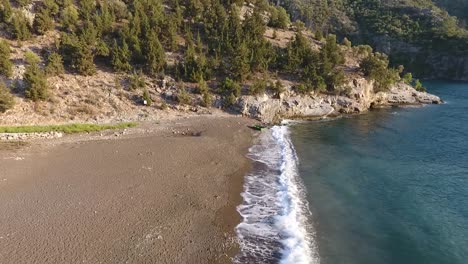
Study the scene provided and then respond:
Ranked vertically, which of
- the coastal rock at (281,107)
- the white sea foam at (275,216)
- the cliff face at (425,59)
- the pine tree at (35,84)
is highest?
the cliff face at (425,59)

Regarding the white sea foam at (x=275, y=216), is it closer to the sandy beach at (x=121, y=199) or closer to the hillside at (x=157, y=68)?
the sandy beach at (x=121, y=199)

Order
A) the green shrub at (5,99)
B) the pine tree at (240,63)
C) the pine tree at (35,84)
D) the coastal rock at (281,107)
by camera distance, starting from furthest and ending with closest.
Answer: the pine tree at (240,63), the coastal rock at (281,107), the pine tree at (35,84), the green shrub at (5,99)

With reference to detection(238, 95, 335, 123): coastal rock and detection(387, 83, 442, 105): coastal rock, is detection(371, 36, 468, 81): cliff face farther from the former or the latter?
detection(238, 95, 335, 123): coastal rock

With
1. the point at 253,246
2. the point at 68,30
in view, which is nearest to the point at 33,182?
the point at 253,246

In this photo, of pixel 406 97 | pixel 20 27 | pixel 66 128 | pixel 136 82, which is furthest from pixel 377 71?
pixel 20 27

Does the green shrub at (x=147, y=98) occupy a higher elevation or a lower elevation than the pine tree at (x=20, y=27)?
lower

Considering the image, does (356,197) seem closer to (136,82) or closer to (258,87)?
(258,87)

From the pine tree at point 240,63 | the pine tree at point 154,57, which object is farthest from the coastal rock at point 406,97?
the pine tree at point 154,57
